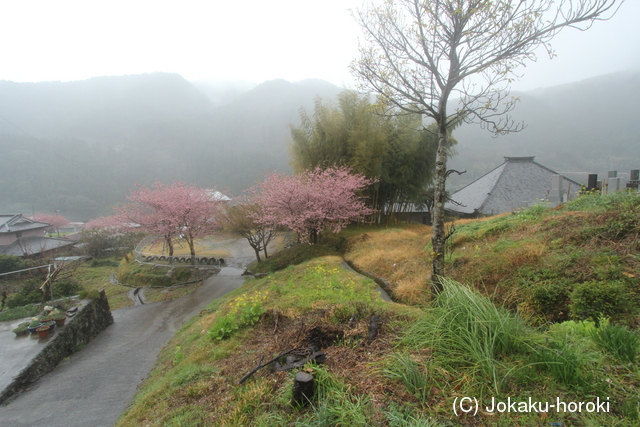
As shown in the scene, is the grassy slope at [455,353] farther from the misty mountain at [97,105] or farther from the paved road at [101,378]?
the misty mountain at [97,105]

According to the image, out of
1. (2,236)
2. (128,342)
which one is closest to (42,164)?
(2,236)

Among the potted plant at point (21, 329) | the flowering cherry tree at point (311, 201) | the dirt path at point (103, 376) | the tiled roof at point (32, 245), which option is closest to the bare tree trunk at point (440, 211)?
the dirt path at point (103, 376)

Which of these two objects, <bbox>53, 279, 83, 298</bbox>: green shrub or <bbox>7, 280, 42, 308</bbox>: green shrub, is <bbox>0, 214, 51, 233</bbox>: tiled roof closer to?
<bbox>53, 279, 83, 298</bbox>: green shrub

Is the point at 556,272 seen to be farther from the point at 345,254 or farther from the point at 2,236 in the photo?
the point at 2,236

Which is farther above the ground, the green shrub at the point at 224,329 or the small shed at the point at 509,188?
the small shed at the point at 509,188

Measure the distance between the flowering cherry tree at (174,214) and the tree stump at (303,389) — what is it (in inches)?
553

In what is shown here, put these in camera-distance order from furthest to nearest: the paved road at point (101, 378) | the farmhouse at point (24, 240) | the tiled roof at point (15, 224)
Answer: the tiled roof at point (15, 224), the farmhouse at point (24, 240), the paved road at point (101, 378)

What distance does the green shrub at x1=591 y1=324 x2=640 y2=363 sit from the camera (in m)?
1.82

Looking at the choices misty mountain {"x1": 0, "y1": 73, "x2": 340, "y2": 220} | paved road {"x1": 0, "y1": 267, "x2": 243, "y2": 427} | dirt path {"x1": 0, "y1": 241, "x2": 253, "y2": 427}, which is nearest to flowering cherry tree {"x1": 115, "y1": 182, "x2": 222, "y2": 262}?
dirt path {"x1": 0, "y1": 241, "x2": 253, "y2": 427}

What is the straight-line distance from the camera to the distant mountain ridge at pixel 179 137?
150ft

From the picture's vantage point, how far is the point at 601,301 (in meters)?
2.70

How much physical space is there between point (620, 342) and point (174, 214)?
1572 centimetres

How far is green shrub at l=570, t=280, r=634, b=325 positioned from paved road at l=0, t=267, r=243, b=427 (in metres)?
6.17

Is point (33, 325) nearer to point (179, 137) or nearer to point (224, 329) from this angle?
point (224, 329)
